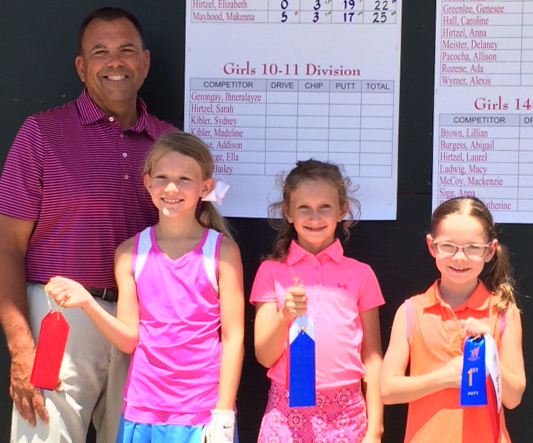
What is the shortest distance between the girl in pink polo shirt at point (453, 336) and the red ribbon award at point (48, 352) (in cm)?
112

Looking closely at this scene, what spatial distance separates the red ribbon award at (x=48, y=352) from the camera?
3.06 m

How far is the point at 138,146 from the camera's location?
362 centimetres

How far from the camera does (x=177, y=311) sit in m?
3.20

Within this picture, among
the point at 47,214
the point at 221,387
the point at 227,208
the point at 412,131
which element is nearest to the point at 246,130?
the point at 227,208

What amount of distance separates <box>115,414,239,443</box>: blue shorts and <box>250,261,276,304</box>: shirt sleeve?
0.52m

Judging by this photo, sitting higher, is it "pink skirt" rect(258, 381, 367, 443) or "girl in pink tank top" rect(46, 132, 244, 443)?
"girl in pink tank top" rect(46, 132, 244, 443)

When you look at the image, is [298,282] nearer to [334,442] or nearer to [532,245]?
[334,442]

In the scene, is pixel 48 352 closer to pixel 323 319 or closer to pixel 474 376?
pixel 323 319

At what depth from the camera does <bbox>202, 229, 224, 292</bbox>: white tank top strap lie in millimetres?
3250

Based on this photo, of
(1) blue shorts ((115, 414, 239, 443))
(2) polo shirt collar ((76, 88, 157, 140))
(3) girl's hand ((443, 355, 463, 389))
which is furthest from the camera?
(2) polo shirt collar ((76, 88, 157, 140))

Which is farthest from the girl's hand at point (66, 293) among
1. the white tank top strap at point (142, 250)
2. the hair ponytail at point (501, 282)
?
the hair ponytail at point (501, 282)

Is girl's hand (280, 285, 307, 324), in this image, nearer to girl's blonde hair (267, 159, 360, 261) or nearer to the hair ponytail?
girl's blonde hair (267, 159, 360, 261)

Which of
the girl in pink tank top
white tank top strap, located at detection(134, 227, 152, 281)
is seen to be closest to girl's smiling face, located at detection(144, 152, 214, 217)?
the girl in pink tank top

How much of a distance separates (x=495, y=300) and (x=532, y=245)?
0.79 m
